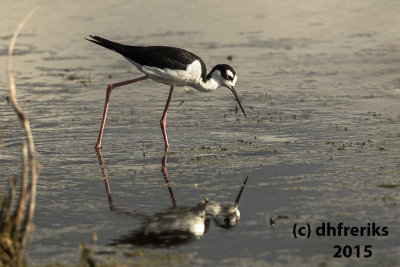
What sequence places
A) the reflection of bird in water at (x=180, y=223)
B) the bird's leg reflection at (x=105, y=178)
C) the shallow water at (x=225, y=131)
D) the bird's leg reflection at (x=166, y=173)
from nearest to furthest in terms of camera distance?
the reflection of bird in water at (x=180, y=223), the shallow water at (x=225, y=131), the bird's leg reflection at (x=105, y=178), the bird's leg reflection at (x=166, y=173)

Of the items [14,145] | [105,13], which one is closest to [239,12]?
[105,13]

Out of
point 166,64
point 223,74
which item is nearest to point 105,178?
point 166,64

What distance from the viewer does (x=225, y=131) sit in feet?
32.4

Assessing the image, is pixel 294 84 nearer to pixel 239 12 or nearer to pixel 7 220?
pixel 239 12

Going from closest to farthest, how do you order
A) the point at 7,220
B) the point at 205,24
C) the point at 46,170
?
the point at 7,220
the point at 46,170
the point at 205,24

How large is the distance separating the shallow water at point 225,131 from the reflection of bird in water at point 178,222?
0.20 feet

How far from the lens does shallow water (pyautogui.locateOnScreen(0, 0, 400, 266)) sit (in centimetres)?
629

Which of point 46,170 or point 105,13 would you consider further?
point 105,13

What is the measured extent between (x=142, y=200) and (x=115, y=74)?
21.1 ft

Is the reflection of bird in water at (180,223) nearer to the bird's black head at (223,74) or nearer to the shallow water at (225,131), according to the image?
the shallow water at (225,131)

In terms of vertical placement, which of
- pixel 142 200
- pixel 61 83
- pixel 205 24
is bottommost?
pixel 142 200

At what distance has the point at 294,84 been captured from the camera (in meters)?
12.3

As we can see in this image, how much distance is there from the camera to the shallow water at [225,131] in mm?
6289

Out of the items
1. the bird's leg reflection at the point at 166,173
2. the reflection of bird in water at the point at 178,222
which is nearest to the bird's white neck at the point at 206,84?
the bird's leg reflection at the point at 166,173
